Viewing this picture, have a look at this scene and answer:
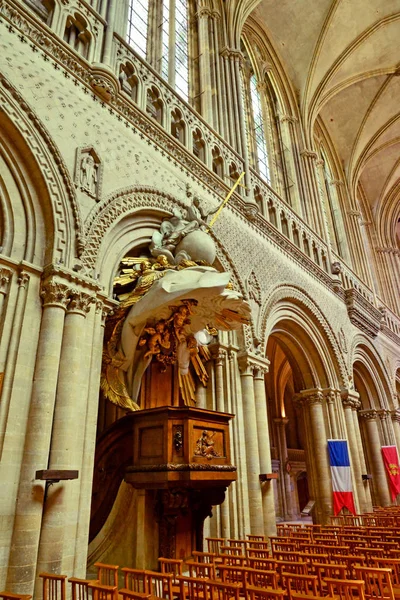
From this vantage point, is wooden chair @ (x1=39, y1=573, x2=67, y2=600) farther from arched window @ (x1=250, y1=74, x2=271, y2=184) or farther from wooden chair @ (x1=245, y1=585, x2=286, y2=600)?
arched window @ (x1=250, y1=74, x2=271, y2=184)

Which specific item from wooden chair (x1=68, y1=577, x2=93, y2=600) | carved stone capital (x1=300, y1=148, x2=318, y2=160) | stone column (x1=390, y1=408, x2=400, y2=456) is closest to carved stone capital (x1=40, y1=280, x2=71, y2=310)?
wooden chair (x1=68, y1=577, x2=93, y2=600)

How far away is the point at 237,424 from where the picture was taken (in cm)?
771

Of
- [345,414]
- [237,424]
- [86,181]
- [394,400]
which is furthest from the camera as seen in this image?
[394,400]

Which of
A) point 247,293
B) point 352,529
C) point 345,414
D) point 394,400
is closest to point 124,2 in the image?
point 247,293

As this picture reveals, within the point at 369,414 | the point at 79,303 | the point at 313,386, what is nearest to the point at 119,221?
the point at 79,303

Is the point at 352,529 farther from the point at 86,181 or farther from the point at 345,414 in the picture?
the point at 86,181

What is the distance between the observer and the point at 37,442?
4.47 m

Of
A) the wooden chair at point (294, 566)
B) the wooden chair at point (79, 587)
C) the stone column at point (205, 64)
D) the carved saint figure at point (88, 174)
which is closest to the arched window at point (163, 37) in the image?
the stone column at point (205, 64)

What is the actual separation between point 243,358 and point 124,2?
712 centimetres

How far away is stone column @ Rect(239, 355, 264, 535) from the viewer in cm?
739

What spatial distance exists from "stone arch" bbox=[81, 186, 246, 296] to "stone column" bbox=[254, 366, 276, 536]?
139 inches

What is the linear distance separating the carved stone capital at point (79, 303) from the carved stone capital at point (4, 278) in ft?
2.32

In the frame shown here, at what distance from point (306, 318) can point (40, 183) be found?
7.98 metres

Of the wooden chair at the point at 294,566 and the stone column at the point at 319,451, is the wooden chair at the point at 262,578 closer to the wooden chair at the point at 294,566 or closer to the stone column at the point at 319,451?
the wooden chair at the point at 294,566
